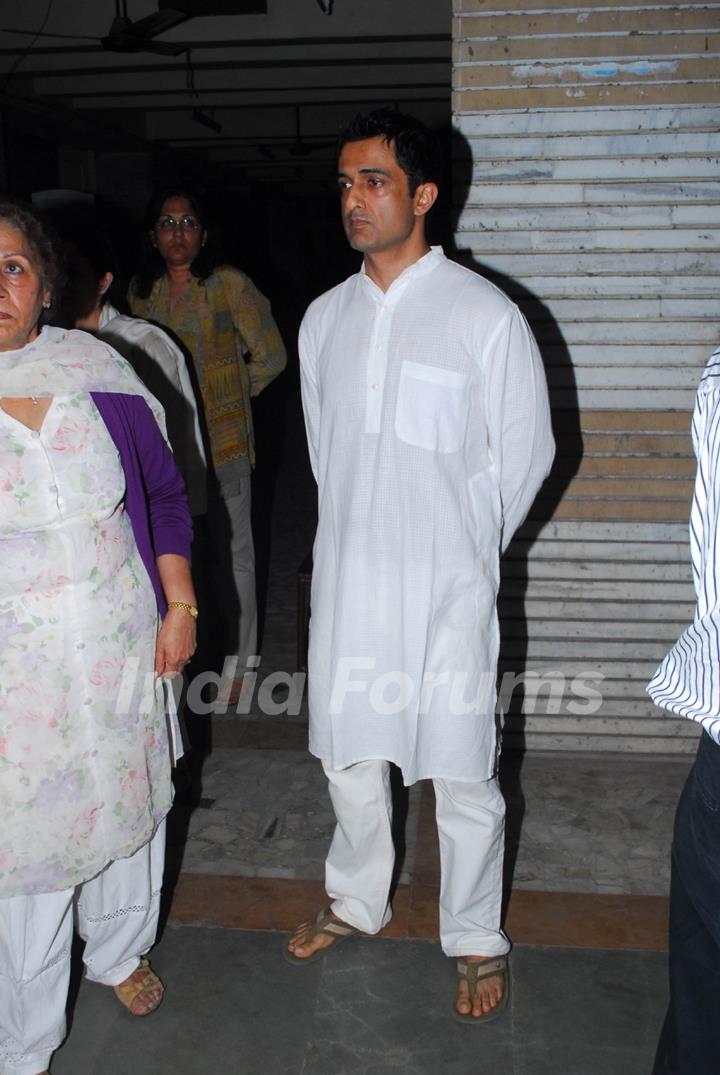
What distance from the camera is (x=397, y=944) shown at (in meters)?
2.84

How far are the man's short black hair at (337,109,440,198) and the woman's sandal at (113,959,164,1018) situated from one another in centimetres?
197

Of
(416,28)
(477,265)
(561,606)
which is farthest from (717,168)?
(416,28)

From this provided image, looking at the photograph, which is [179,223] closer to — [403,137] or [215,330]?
[215,330]

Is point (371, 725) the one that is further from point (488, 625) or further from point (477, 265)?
point (477, 265)

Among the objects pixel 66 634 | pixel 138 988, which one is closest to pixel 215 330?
pixel 66 634

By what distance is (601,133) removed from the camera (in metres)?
3.54

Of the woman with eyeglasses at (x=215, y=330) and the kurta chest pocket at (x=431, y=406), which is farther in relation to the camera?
the woman with eyeglasses at (x=215, y=330)

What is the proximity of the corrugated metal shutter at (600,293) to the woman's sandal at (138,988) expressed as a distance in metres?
1.71

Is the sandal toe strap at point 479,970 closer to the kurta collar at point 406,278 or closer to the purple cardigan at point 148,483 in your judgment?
the purple cardigan at point 148,483

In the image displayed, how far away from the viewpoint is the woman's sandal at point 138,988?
2602 millimetres

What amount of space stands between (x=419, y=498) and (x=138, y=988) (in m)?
1.35

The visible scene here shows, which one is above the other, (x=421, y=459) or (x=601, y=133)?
(x=601, y=133)

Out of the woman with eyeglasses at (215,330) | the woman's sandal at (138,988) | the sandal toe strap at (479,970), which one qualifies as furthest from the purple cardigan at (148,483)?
the woman with eyeglasses at (215,330)

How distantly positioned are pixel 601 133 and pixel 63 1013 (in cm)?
299
